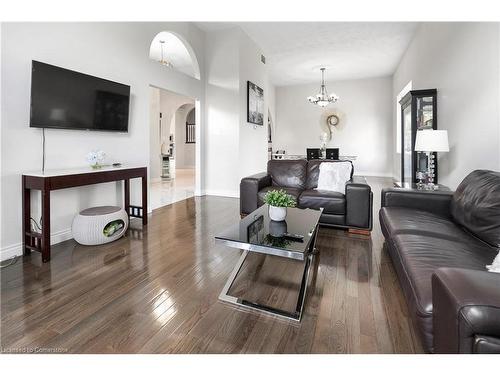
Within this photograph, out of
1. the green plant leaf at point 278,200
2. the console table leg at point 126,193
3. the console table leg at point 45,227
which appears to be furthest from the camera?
the console table leg at point 126,193

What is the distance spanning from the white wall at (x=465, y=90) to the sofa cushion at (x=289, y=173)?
188 centimetres

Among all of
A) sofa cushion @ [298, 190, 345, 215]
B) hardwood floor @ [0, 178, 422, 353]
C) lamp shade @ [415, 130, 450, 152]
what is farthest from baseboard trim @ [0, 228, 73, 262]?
lamp shade @ [415, 130, 450, 152]

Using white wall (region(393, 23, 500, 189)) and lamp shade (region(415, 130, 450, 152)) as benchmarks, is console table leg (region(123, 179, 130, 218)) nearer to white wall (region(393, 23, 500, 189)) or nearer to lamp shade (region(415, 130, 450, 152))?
lamp shade (region(415, 130, 450, 152))

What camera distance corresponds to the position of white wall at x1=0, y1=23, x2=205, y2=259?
2410 mm

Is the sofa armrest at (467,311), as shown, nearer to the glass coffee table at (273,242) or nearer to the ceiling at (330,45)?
the glass coffee table at (273,242)

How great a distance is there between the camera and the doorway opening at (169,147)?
5.81 m

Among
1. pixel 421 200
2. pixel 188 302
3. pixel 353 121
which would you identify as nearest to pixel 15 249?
pixel 188 302

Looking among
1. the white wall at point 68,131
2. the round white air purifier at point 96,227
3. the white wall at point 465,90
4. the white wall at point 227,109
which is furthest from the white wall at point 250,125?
the white wall at point 465,90

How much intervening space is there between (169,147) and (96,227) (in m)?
7.05

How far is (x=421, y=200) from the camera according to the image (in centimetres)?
259

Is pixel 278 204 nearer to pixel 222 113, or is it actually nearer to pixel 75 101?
pixel 75 101

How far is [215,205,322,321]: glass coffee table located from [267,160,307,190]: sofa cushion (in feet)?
5.47
